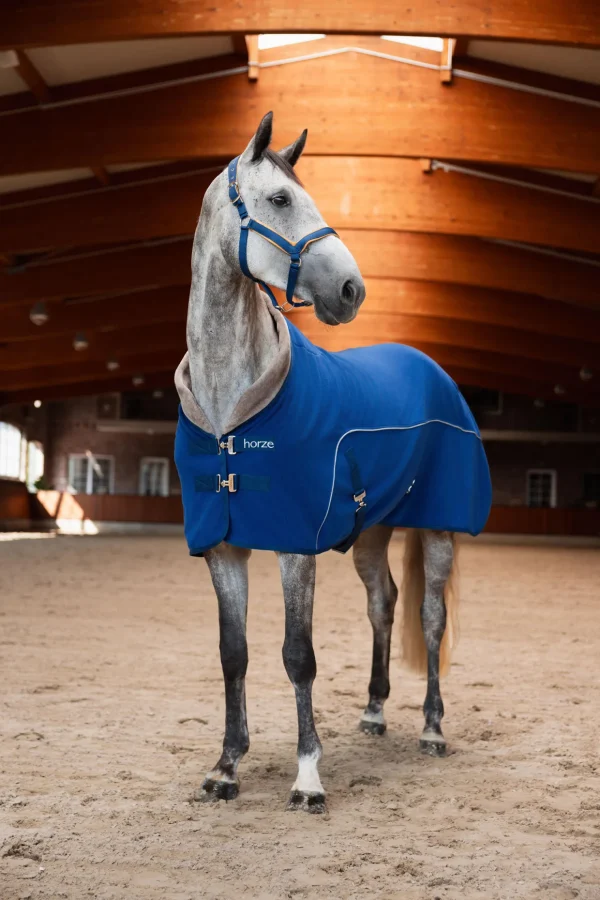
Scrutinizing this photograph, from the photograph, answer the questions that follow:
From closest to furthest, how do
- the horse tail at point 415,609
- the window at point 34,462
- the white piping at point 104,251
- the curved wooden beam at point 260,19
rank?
the horse tail at point 415,609
the curved wooden beam at point 260,19
the white piping at point 104,251
the window at point 34,462

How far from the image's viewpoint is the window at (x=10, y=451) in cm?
2480

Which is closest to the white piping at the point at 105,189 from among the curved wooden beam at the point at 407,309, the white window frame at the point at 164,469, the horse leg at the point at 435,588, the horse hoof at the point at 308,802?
the curved wooden beam at the point at 407,309

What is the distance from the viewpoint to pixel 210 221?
113 inches

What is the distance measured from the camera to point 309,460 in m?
2.81

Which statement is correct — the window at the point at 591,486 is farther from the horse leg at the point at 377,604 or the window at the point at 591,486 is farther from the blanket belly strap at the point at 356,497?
the blanket belly strap at the point at 356,497

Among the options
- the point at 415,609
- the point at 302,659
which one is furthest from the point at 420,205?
the point at 302,659

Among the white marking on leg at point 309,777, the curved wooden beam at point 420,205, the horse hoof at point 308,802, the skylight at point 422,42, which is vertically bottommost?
the horse hoof at point 308,802

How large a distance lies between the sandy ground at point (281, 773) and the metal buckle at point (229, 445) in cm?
99

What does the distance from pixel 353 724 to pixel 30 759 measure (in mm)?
1263

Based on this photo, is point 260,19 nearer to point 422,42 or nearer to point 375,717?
point 422,42

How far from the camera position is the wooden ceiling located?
6438 mm

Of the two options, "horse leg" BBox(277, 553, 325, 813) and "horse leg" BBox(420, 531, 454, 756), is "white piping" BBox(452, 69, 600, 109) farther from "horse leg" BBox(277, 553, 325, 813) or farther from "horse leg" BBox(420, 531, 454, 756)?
"horse leg" BBox(277, 553, 325, 813)

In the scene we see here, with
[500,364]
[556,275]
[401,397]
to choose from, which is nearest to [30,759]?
[401,397]

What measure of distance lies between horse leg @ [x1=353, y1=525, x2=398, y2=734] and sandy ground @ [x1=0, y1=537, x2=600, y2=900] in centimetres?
15
